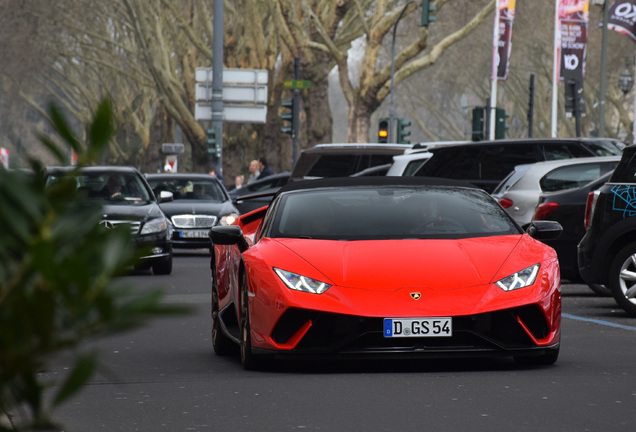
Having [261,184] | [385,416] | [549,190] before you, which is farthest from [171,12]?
[385,416]

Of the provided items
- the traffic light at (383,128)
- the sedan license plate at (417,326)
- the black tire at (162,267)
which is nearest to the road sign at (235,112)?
the traffic light at (383,128)

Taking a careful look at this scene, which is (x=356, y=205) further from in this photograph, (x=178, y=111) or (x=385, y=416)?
(x=178, y=111)

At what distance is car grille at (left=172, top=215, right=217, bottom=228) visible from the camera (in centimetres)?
2561

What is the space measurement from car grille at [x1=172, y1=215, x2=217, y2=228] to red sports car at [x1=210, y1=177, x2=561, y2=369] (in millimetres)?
16645

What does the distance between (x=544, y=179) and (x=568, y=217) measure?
7.01 ft

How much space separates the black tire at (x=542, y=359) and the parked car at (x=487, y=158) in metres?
11.7

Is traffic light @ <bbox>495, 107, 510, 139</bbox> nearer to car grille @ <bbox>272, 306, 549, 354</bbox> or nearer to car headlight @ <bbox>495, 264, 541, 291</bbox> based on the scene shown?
car headlight @ <bbox>495, 264, 541, 291</bbox>

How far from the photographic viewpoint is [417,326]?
7.90m

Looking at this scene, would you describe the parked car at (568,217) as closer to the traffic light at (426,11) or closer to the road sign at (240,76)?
the traffic light at (426,11)

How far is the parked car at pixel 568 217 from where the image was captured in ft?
50.4

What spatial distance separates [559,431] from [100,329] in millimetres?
4735

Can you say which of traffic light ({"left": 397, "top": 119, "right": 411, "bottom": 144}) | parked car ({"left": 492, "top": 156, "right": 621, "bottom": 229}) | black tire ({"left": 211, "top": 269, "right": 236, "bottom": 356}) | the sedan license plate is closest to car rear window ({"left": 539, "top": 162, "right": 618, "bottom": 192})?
parked car ({"left": 492, "top": 156, "right": 621, "bottom": 229})

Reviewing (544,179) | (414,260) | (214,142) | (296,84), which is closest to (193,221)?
(544,179)

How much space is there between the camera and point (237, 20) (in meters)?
46.2
